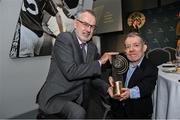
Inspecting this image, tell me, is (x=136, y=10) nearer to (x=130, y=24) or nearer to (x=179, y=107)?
(x=130, y=24)

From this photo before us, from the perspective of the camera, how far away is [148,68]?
1794 mm

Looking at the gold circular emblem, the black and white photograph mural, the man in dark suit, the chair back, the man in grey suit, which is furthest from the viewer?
the gold circular emblem

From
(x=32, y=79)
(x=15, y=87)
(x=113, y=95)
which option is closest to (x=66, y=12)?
(x=32, y=79)

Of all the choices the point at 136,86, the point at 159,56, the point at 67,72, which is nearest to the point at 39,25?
the point at 67,72

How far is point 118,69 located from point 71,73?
340 mm

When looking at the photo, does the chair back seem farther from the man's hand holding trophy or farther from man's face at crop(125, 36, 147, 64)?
the man's hand holding trophy

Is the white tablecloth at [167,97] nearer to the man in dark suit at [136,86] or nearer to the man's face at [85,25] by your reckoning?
the man in dark suit at [136,86]

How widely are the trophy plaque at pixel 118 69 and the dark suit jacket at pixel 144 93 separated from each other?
11 cm

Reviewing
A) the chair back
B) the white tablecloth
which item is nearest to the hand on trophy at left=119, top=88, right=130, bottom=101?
the white tablecloth

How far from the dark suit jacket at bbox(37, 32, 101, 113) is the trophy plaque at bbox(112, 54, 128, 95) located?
11 cm

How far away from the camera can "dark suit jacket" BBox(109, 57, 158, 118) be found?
177 cm

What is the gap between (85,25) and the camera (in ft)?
5.75

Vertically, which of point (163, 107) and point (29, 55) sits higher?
point (29, 55)

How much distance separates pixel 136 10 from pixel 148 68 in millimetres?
4059
